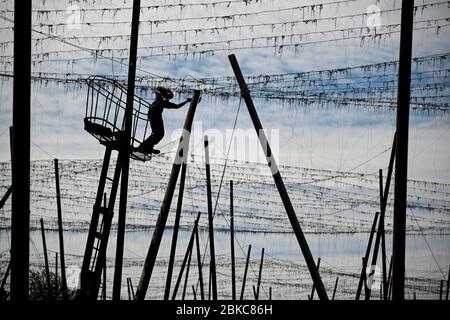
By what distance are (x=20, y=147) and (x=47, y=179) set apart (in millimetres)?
15166

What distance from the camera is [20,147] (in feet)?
37.2

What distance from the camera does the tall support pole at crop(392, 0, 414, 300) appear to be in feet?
45.0

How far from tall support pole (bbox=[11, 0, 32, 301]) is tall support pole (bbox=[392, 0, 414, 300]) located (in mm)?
6182

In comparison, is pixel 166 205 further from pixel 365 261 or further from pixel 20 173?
pixel 365 261

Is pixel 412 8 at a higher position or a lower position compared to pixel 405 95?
higher

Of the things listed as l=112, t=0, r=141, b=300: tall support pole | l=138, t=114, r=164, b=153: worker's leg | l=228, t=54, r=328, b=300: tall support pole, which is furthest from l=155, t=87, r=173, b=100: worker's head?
l=228, t=54, r=328, b=300: tall support pole

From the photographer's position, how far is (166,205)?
16.2m

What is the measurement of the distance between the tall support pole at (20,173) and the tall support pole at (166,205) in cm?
428

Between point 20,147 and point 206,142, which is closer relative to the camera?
point 20,147

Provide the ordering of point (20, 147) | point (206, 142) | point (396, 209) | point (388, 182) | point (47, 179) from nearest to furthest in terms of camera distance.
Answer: point (20, 147), point (396, 209), point (206, 142), point (388, 182), point (47, 179)
